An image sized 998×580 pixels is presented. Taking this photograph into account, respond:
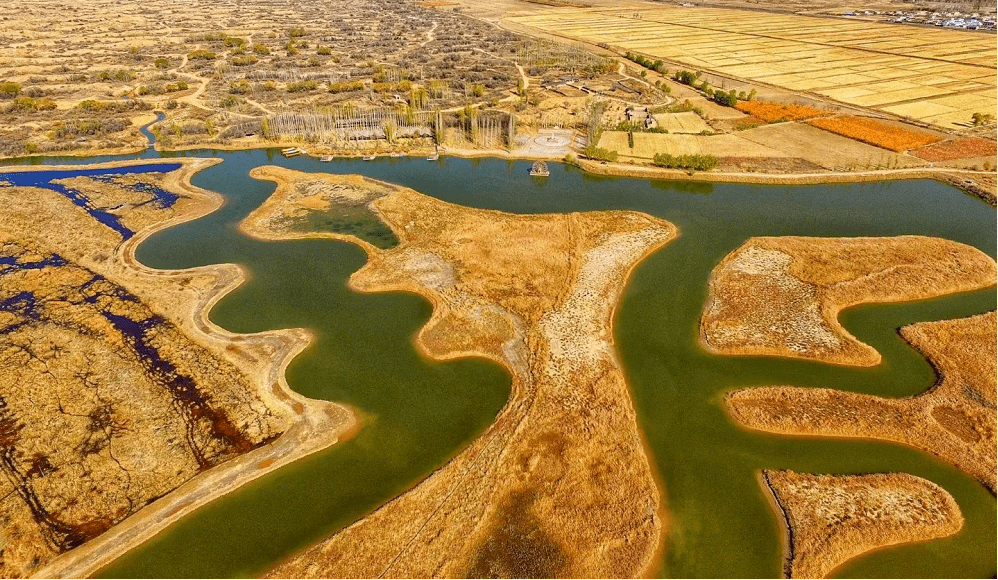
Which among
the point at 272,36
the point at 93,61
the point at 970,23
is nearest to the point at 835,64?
the point at 970,23

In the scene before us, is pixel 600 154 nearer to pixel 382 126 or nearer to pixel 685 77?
pixel 382 126

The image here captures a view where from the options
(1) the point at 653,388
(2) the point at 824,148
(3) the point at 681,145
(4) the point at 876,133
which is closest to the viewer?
(1) the point at 653,388

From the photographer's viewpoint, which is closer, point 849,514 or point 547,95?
point 849,514

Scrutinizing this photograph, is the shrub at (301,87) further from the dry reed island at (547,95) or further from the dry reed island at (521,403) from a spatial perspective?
the dry reed island at (521,403)

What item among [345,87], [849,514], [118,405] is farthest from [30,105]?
[849,514]

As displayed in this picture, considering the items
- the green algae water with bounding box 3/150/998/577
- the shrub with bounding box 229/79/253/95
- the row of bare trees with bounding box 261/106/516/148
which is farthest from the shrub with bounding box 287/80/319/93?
the green algae water with bounding box 3/150/998/577

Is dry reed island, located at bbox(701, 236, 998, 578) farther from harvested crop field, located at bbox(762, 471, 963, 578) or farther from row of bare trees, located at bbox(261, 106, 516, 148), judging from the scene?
row of bare trees, located at bbox(261, 106, 516, 148)
